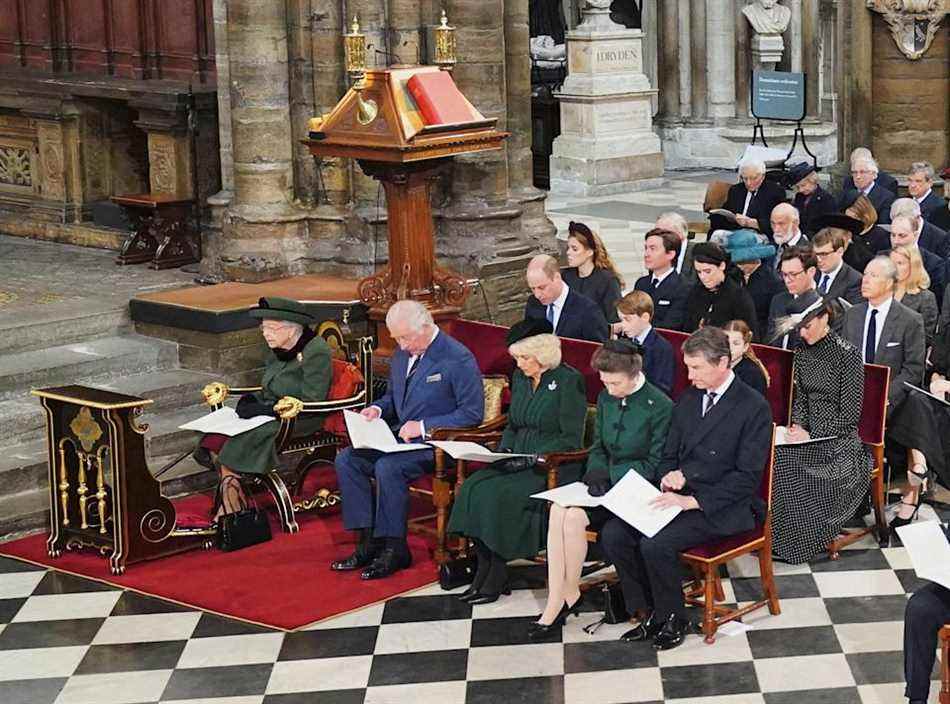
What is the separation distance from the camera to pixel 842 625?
815cm

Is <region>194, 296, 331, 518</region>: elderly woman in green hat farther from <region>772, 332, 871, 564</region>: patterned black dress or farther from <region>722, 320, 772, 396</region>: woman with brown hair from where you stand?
<region>772, 332, 871, 564</region>: patterned black dress

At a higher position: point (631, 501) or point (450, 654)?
point (631, 501)

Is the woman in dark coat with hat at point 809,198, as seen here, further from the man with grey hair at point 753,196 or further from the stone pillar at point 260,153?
the stone pillar at point 260,153

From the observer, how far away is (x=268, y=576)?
9039 mm

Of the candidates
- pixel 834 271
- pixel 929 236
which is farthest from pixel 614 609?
pixel 929 236

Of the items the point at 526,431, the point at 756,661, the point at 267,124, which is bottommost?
the point at 756,661

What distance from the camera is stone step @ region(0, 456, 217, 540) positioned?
32.1 feet

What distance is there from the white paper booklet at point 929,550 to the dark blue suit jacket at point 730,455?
106cm

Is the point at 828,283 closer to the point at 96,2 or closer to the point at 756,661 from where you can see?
the point at 756,661

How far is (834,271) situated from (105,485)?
4.08 m

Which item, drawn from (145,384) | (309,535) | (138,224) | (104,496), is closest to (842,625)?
(309,535)

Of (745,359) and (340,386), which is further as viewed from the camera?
(340,386)

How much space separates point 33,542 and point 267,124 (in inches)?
140

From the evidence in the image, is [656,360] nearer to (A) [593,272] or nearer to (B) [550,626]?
(A) [593,272]
